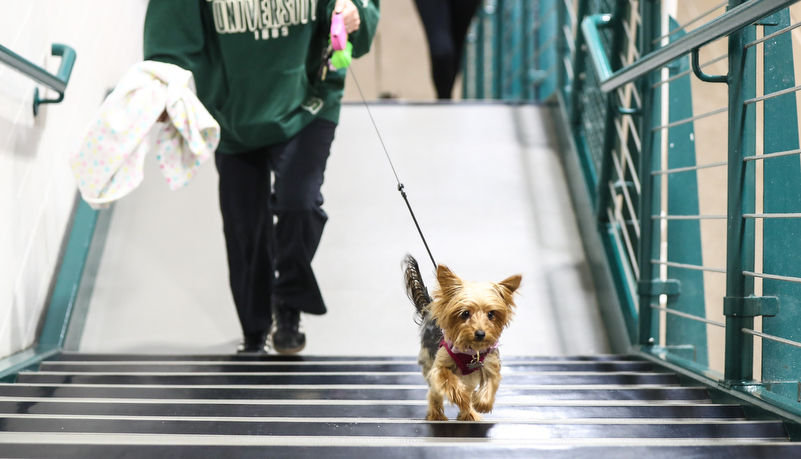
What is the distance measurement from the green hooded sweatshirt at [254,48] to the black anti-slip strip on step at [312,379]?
0.67 m

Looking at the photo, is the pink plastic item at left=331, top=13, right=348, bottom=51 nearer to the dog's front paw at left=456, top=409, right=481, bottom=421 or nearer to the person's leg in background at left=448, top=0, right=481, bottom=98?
the dog's front paw at left=456, top=409, right=481, bottom=421

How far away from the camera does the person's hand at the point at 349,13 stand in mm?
1912

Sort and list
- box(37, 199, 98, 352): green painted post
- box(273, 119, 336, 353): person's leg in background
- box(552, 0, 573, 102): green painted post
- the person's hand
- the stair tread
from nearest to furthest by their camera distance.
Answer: the stair tread → the person's hand → box(273, 119, 336, 353): person's leg in background → box(37, 199, 98, 352): green painted post → box(552, 0, 573, 102): green painted post

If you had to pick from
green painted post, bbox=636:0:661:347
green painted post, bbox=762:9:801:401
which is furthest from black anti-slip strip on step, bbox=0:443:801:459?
green painted post, bbox=636:0:661:347

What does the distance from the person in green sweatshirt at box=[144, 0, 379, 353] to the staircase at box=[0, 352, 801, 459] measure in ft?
0.98

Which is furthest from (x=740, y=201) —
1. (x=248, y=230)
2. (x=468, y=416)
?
(x=248, y=230)

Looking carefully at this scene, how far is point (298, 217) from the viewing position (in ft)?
6.61

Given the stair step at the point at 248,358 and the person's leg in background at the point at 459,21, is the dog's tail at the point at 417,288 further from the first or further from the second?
the person's leg in background at the point at 459,21

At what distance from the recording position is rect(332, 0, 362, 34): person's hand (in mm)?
1912

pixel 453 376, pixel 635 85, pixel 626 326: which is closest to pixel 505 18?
pixel 635 85

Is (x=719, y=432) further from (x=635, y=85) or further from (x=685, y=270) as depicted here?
(x=635, y=85)

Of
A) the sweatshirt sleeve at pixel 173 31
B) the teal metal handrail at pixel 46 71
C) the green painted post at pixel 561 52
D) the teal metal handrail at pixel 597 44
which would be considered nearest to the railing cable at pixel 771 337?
the teal metal handrail at pixel 597 44

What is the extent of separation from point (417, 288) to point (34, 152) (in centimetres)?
135

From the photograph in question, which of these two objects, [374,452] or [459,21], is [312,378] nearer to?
[374,452]
